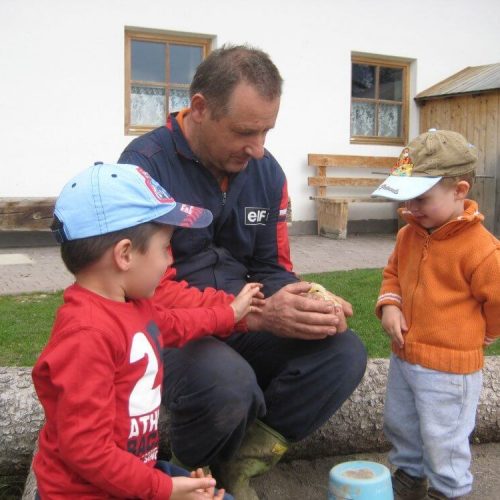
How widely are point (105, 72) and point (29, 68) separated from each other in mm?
928

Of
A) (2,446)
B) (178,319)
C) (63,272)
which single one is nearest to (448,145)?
(178,319)

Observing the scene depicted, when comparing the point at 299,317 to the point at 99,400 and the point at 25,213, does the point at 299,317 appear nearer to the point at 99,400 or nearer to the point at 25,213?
the point at 99,400

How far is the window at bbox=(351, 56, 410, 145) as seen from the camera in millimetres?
11023

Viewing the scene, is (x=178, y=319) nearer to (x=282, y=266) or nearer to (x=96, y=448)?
(x=96, y=448)

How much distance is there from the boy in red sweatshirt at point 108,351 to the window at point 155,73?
7.63 meters

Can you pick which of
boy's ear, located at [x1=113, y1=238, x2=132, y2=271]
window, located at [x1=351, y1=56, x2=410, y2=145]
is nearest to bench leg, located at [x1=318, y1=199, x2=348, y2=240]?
window, located at [x1=351, y1=56, x2=410, y2=145]

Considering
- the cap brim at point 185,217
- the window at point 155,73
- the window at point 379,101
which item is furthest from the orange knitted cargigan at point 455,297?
the window at point 379,101

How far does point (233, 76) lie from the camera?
256 centimetres

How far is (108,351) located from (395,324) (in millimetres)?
1258

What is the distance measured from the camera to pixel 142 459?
6.44ft

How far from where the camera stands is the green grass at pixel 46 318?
14.4 ft

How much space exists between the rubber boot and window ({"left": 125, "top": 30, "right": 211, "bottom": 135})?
7329 mm

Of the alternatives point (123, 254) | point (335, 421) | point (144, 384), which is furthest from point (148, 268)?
point (335, 421)

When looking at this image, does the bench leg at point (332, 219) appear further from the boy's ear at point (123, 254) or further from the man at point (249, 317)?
the boy's ear at point (123, 254)
